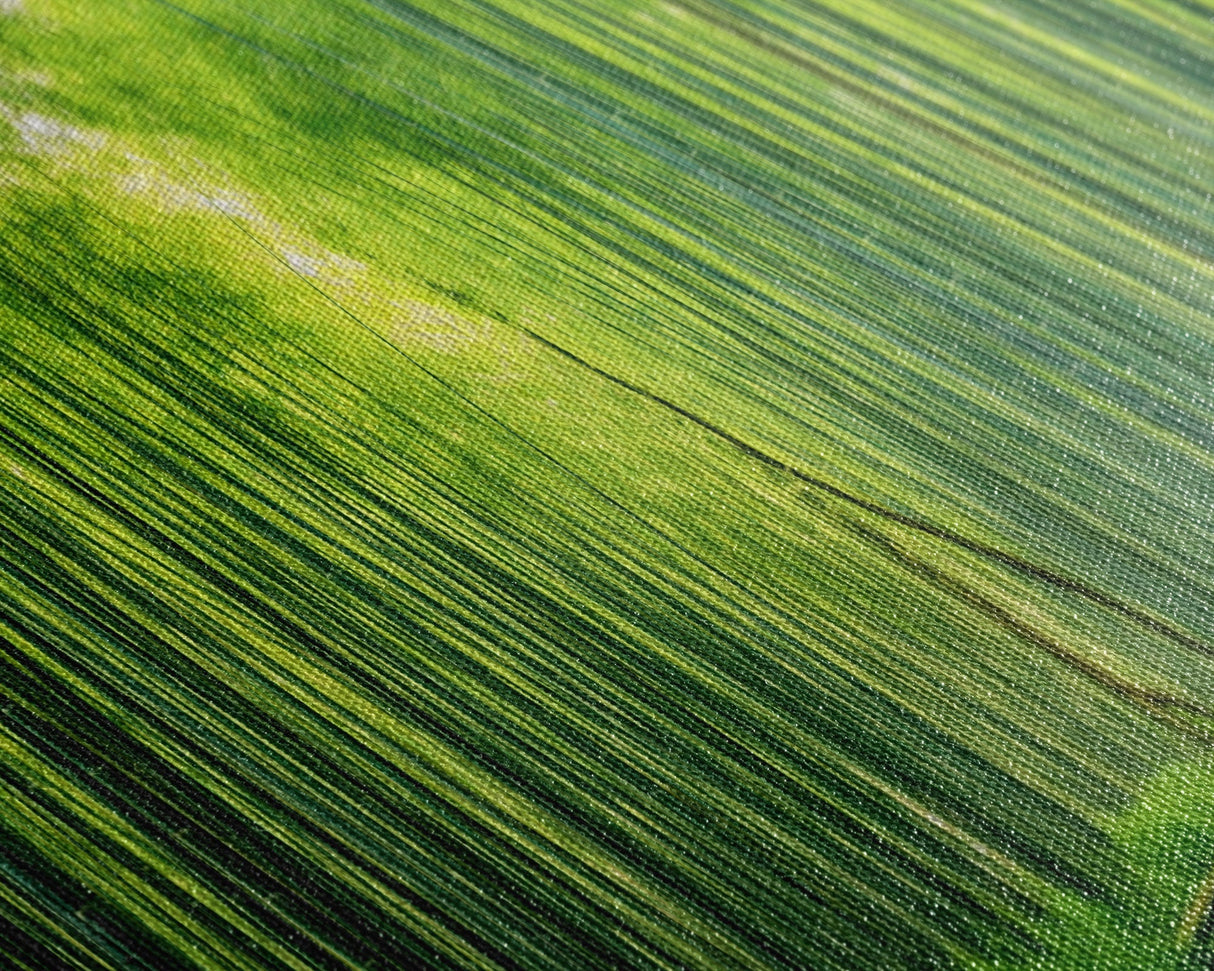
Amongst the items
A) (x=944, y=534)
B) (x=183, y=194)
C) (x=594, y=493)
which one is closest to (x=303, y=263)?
(x=183, y=194)

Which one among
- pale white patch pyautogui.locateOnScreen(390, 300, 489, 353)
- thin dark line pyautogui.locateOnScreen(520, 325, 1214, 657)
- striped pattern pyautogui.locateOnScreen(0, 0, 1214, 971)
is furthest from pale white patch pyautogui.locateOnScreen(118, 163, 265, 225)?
thin dark line pyautogui.locateOnScreen(520, 325, 1214, 657)

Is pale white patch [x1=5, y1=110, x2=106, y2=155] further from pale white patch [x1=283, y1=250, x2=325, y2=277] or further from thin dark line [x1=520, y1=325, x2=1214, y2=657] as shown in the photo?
thin dark line [x1=520, y1=325, x2=1214, y2=657]

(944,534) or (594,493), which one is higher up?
→ (944,534)

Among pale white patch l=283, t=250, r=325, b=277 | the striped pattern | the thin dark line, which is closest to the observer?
the striped pattern

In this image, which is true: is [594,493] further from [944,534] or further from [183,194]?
[183,194]

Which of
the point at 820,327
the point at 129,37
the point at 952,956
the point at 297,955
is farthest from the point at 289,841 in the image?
the point at 129,37

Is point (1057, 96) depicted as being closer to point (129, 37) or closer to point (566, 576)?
point (566, 576)

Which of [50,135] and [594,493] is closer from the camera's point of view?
[594,493]

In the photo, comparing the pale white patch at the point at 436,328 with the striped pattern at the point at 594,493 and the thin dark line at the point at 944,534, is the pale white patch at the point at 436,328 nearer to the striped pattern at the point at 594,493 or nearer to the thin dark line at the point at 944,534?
the striped pattern at the point at 594,493

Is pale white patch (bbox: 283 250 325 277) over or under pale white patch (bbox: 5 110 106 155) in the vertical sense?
over
